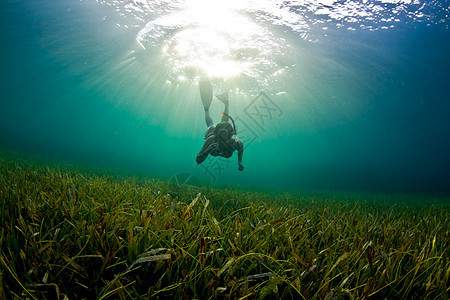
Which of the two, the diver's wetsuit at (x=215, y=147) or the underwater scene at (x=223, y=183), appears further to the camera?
the diver's wetsuit at (x=215, y=147)

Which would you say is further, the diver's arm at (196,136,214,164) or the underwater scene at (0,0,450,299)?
the diver's arm at (196,136,214,164)

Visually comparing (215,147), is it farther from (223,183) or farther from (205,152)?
(223,183)

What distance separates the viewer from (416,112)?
3150cm

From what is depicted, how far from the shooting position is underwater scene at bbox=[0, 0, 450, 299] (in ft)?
3.30

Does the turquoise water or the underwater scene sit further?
the turquoise water

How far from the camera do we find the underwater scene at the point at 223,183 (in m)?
1.01

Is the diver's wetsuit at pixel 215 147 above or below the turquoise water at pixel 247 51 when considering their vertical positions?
below

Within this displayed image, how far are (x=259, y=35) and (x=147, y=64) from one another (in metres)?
12.3

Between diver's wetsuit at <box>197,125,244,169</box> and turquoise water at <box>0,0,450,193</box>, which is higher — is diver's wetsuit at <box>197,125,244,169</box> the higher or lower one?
the lower one

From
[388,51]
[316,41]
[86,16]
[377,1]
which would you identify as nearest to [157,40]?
[86,16]

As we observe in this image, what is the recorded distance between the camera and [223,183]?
56.2 feet

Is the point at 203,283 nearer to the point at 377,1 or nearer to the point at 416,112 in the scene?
the point at 377,1

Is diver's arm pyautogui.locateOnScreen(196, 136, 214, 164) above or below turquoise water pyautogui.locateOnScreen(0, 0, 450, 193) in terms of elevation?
below

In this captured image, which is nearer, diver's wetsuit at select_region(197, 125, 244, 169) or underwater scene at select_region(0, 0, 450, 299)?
underwater scene at select_region(0, 0, 450, 299)
